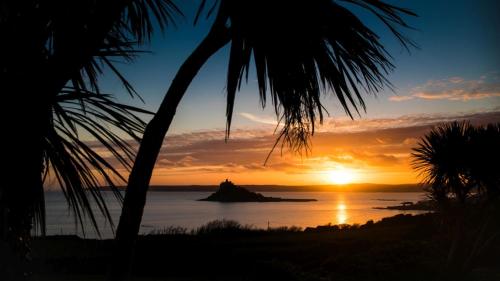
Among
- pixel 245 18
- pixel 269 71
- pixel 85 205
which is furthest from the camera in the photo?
pixel 269 71

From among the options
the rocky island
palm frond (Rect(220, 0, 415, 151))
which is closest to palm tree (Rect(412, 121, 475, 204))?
palm frond (Rect(220, 0, 415, 151))

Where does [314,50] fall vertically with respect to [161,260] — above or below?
above

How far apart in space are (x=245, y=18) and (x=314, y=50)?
330mm

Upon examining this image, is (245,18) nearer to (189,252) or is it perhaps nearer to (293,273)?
(293,273)

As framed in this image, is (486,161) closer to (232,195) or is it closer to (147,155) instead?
(147,155)

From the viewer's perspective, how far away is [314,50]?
6.90 feet

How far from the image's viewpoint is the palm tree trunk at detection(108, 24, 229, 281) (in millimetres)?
1812

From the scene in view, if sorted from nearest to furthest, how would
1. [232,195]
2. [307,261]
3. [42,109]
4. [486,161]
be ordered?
1. [42,109]
2. [486,161]
3. [307,261]
4. [232,195]

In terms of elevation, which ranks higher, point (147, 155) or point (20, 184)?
point (147, 155)

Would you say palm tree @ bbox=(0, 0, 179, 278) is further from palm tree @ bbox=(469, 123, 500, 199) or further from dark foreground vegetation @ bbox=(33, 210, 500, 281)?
palm tree @ bbox=(469, 123, 500, 199)

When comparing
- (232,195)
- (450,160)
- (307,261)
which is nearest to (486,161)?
(450,160)

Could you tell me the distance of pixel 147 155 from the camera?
1935 mm

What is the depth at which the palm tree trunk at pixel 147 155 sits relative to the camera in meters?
1.81

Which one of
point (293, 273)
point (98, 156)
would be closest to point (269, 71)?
point (98, 156)
